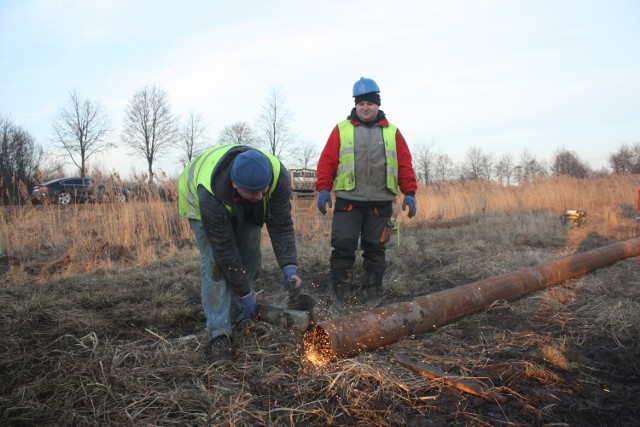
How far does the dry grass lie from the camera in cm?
192

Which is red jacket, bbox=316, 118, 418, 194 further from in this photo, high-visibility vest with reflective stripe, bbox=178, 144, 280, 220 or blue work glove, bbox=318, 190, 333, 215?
high-visibility vest with reflective stripe, bbox=178, 144, 280, 220

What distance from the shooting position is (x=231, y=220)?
108 inches

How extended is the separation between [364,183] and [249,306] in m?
1.56

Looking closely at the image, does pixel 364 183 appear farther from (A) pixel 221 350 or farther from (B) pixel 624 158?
(B) pixel 624 158

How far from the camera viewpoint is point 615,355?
252cm

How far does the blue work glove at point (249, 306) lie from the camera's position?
272cm

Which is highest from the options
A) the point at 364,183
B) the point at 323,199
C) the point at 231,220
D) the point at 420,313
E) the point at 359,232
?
the point at 364,183

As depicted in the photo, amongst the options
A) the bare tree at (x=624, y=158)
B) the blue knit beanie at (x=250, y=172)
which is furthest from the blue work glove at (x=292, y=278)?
the bare tree at (x=624, y=158)

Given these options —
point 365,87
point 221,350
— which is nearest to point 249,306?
point 221,350

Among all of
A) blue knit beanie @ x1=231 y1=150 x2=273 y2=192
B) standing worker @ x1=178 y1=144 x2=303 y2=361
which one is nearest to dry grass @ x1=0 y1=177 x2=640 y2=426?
standing worker @ x1=178 y1=144 x2=303 y2=361

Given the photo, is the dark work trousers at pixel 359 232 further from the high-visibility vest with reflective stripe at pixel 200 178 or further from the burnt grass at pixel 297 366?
the high-visibility vest with reflective stripe at pixel 200 178

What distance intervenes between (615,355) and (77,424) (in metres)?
2.86

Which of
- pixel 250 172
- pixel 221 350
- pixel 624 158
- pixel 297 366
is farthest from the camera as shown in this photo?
pixel 624 158

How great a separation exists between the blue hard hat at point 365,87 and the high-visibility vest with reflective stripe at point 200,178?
1.34m
